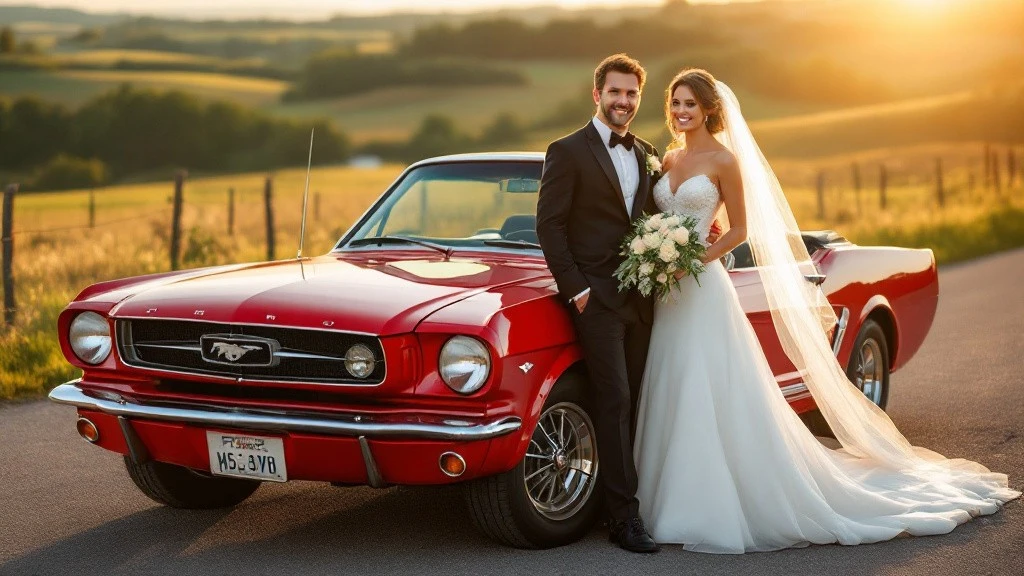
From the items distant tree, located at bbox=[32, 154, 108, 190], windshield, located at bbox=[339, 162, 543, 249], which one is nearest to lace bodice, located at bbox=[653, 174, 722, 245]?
windshield, located at bbox=[339, 162, 543, 249]

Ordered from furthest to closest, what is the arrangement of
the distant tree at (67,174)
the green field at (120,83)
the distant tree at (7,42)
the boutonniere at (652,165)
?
1. the distant tree at (7,42)
2. the green field at (120,83)
3. the distant tree at (67,174)
4. the boutonniere at (652,165)

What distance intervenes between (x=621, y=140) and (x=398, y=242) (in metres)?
1.51

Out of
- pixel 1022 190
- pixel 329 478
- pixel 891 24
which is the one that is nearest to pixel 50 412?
pixel 329 478

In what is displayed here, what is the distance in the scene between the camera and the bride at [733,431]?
589 centimetres

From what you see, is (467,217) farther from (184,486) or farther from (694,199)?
(184,486)

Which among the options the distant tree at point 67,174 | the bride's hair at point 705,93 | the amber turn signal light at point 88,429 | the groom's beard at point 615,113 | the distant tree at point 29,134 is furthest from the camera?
the distant tree at point 29,134

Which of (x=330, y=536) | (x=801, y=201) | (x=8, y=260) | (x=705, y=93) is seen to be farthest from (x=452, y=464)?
(x=801, y=201)

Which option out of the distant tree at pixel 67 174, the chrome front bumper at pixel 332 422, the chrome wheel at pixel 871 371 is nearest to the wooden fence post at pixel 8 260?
the chrome front bumper at pixel 332 422

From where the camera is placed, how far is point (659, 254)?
5801 millimetres

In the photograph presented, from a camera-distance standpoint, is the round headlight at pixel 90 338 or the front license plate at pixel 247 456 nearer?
the front license plate at pixel 247 456

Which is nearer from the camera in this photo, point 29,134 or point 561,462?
point 561,462

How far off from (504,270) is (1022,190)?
2962 centimetres

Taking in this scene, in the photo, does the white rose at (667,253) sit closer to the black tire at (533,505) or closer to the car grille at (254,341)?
the black tire at (533,505)

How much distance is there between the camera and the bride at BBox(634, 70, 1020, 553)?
5.89 metres
